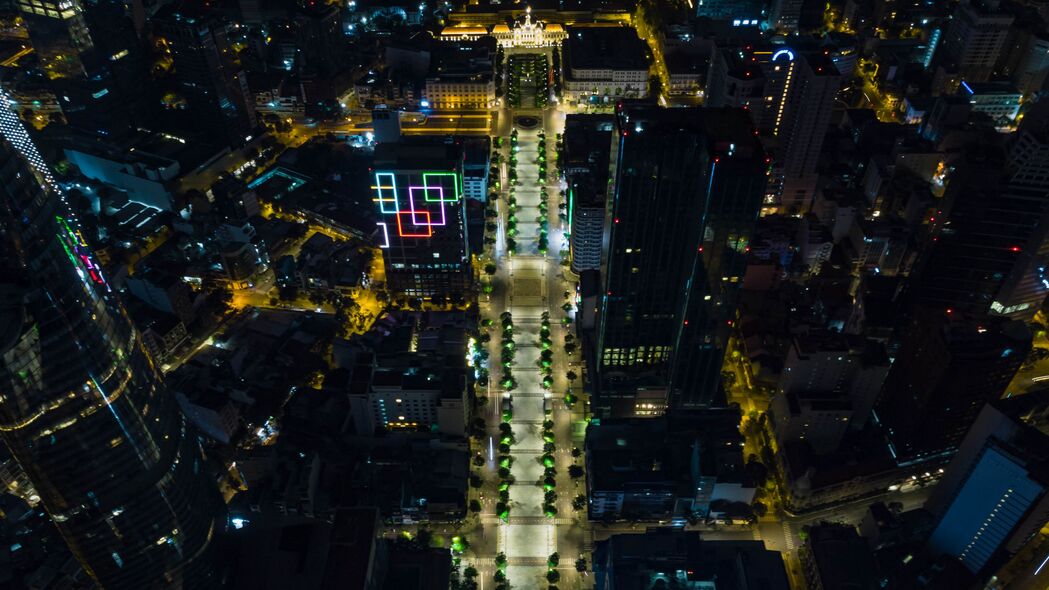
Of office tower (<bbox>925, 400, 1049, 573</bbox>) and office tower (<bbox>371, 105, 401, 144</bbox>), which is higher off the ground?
office tower (<bbox>371, 105, 401, 144</bbox>)

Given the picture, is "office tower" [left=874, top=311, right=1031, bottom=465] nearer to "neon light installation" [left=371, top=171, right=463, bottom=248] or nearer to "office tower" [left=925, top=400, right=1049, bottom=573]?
"office tower" [left=925, top=400, right=1049, bottom=573]

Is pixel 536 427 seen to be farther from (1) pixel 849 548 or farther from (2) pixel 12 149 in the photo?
(2) pixel 12 149

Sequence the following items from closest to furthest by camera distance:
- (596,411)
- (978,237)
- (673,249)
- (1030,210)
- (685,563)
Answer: (685,563), (673,249), (1030,210), (978,237), (596,411)

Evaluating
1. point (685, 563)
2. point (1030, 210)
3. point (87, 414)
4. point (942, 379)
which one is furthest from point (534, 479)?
point (1030, 210)

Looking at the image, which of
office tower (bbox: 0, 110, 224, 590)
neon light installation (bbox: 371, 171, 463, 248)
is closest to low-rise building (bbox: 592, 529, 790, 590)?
office tower (bbox: 0, 110, 224, 590)

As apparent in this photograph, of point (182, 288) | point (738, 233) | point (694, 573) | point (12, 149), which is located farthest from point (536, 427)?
point (12, 149)

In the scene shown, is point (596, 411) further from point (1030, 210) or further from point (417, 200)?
point (1030, 210)

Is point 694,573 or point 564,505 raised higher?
point 694,573
